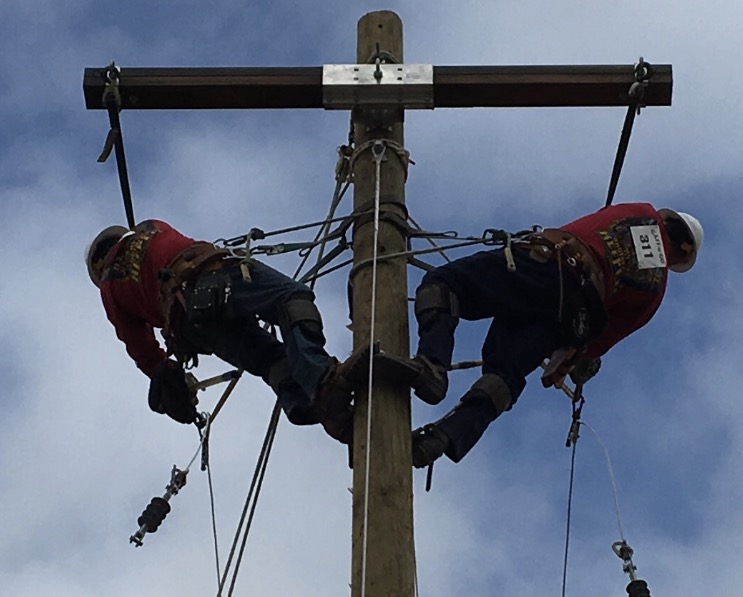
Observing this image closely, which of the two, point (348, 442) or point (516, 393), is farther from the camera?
point (516, 393)

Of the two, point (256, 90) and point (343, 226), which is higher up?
point (256, 90)

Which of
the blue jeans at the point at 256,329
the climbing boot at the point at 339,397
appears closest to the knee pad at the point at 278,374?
the blue jeans at the point at 256,329

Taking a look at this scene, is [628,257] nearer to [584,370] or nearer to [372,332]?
[584,370]

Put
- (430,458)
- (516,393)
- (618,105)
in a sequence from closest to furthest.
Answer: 1. (430,458)
2. (516,393)
3. (618,105)

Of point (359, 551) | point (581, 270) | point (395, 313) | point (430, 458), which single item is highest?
point (581, 270)

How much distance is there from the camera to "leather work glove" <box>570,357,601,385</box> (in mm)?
7688

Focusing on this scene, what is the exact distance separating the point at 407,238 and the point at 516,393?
0.80 m

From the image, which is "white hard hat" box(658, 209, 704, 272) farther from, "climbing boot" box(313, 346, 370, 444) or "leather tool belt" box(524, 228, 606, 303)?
"climbing boot" box(313, 346, 370, 444)

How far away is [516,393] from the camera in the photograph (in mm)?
6992

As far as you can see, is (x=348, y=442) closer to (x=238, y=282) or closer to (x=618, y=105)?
(x=238, y=282)

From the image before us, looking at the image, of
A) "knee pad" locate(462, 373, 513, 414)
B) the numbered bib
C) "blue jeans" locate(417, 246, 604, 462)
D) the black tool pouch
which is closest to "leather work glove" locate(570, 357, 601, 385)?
"blue jeans" locate(417, 246, 604, 462)

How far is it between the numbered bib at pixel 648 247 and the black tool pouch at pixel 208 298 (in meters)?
1.78

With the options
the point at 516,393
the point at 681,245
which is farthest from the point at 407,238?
the point at 681,245

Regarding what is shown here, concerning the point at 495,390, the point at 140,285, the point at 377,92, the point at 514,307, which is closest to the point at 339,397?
the point at 495,390
